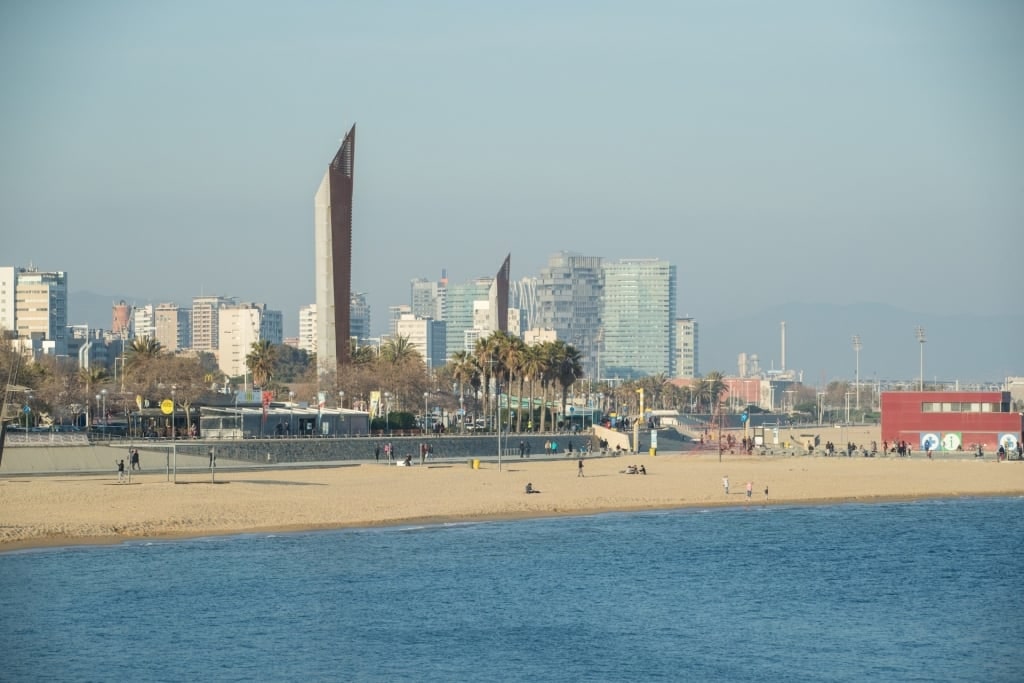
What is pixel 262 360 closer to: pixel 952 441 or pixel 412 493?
pixel 412 493

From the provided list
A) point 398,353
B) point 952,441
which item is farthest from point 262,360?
point 952,441

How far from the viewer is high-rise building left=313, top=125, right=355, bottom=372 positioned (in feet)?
300

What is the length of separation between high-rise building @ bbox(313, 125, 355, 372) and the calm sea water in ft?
143

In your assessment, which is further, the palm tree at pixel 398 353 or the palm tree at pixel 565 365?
the palm tree at pixel 398 353

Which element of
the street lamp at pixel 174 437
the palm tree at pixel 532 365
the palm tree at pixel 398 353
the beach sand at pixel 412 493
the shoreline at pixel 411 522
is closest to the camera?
the shoreline at pixel 411 522

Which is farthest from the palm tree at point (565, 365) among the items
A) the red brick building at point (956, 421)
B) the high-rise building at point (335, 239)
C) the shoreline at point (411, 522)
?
the shoreline at point (411, 522)

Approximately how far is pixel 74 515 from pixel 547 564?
53.8ft

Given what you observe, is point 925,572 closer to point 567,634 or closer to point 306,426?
point 567,634

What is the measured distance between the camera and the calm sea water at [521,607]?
97.5 feet

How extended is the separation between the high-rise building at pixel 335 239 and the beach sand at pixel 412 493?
20.2 meters

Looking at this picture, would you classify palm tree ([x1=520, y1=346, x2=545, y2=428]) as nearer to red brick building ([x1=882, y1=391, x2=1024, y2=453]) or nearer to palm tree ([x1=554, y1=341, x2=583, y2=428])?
palm tree ([x1=554, y1=341, x2=583, y2=428])

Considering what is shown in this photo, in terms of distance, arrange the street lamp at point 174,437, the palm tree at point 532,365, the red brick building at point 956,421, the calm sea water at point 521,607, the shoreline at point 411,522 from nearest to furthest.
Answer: the calm sea water at point 521,607
the shoreline at point 411,522
the street lamp at point 174,437
the red brick building at point 956,421
the palm tree at point 532,365

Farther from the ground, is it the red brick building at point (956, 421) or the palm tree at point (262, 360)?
the palm tree at point (262, 360)

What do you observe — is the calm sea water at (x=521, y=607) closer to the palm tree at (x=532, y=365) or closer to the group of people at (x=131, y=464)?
the group of people at (x=131, y=464)
